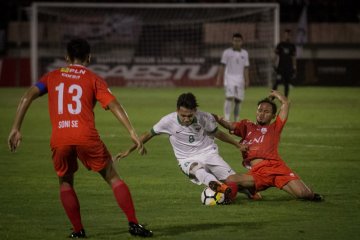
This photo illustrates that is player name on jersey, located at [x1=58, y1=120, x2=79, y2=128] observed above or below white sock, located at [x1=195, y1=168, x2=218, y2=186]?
above

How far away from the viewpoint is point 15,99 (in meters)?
28.5

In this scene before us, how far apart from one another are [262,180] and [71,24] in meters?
26.8

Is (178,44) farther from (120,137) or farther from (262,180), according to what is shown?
(262,180)

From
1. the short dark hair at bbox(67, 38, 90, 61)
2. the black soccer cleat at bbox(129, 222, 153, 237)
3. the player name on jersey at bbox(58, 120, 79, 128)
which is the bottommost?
the black soccer cleat at bbox(129, 222, 153, 237)

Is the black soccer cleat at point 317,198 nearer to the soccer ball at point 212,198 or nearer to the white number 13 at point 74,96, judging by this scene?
the soccer ball at point 212,198

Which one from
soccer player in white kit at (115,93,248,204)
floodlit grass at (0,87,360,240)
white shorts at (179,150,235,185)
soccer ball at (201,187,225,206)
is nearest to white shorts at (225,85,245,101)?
floodlit grass at (0,87,360,240)

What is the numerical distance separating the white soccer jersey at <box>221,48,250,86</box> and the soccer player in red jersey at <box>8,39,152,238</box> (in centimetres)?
1409

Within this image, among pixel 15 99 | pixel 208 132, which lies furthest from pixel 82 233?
pixel 15 99

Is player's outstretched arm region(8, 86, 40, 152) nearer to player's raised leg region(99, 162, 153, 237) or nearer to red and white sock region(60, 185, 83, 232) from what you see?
red and white sock region(60, 185, 83, 232)

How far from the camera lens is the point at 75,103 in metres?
7.71

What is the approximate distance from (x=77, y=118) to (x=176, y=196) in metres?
3.17

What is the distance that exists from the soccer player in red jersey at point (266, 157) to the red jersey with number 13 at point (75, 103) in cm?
282

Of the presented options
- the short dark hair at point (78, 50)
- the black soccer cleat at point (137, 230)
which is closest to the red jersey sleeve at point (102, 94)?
the short dark hair at point (78, 50)

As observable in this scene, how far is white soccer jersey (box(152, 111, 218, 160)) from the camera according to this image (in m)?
10.2
